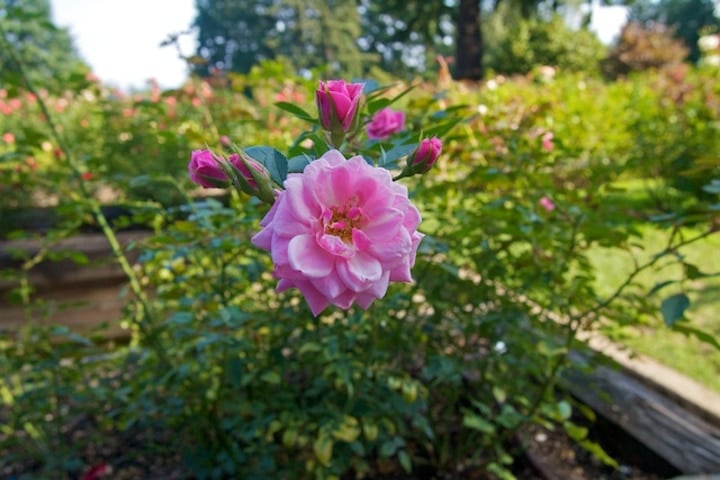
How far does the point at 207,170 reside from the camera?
1.51ft

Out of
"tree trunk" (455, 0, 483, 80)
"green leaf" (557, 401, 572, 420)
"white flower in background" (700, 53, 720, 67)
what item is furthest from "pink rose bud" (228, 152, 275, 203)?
"tree trunk" (455, 0, 483, 80)

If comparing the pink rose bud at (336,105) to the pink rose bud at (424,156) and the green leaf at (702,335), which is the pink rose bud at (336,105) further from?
the green leaf at (702,335)

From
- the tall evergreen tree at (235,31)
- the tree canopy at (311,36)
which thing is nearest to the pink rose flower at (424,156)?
the tree canopy at (311,36)

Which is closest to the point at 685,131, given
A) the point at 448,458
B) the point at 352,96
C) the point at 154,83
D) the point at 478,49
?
the point at 448,458

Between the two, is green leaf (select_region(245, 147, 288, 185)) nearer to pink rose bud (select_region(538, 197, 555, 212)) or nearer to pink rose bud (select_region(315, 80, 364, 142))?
pink rose bud (select_region(315, 80, 364, 142))

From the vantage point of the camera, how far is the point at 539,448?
141 cm

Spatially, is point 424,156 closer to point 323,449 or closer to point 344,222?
point 344,222

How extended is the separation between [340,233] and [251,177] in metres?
0.09

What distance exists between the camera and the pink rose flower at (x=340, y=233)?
39cm

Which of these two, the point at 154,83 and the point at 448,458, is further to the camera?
the point at 154,83

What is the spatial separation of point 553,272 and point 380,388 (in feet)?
1.54

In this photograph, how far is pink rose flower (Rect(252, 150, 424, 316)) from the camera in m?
0.39

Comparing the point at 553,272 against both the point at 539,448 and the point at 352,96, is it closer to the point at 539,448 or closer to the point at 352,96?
the point at 539,448

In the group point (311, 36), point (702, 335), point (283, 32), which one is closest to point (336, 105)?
point (702, 335)
